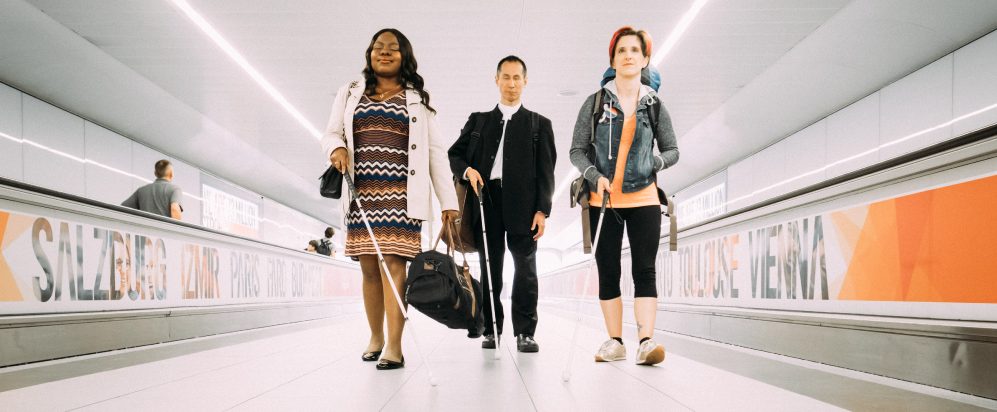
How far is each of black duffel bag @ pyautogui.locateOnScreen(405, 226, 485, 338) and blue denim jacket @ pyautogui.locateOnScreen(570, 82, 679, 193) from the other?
77 centimetres

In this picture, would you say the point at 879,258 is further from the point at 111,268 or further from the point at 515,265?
the point at 111,268

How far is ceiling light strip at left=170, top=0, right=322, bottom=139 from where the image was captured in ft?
23.0

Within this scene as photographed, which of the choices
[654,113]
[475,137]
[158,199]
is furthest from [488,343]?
[158,199]

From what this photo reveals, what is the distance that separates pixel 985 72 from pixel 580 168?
6089mm

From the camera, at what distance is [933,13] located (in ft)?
21.0

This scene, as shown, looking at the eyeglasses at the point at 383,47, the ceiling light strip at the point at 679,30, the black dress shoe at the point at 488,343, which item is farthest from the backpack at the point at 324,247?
the eyeglasses at the point at 383,47

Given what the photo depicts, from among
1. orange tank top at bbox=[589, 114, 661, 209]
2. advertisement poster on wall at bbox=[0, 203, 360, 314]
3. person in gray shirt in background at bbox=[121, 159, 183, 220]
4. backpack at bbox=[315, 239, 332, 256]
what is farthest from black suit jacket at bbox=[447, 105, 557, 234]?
backpack at bbox=[315, 239, 332, 256]

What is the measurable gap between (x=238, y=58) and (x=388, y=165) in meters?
6.51

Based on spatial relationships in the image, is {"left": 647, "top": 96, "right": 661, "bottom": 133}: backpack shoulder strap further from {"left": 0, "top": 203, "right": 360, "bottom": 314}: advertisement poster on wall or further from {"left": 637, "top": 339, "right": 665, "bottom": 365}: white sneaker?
{"left": 0, "top": 203, "right": 360, "bottom": 314}: advertisement poster on wall

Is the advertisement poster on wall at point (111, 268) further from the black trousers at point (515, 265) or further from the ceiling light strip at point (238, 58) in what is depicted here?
the ceiling light strip at point (238, 58)

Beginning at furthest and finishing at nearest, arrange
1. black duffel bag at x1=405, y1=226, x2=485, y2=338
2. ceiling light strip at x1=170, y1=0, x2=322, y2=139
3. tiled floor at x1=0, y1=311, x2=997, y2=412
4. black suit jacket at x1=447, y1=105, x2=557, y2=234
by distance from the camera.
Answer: ceiling light strip at x1=170, y1=0, x2=322, y2=139
black suit jacket at x1=447, y1=105, x2=557, y2=234
black duffel bag at x1=405, y1=226, x2=485, y2=338
tiled floor at x1=0, y1=311, x2=997, y2=412

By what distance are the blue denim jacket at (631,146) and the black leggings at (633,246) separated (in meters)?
0.13

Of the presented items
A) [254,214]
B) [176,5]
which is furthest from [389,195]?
[254,214]

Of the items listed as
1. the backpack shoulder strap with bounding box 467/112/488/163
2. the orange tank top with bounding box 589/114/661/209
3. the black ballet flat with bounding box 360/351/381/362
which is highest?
the backpack shoulder strap with bounding box 467/112/488/163
